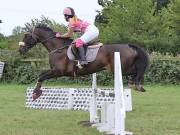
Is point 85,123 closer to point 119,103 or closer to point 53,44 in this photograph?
point 53,44

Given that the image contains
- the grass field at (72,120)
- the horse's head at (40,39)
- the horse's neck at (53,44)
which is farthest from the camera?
the horse's head at (40,39)

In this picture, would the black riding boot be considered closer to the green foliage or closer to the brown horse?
the brown horse

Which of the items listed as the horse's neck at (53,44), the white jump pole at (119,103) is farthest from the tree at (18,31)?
the white jump pole at (119,103)

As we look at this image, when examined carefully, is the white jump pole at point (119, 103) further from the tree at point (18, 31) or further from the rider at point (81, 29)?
the tree at point (18, 31)

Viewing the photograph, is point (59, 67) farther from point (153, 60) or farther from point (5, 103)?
point (153, 60)

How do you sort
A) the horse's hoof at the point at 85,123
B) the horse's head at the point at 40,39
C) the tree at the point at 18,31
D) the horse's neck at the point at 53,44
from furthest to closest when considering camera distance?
the tree at the point at 18,31 → the horse's head at the point at 40,39 → the horse's neck at the point at 53,44 → the horse's hoof at the point at 85,123

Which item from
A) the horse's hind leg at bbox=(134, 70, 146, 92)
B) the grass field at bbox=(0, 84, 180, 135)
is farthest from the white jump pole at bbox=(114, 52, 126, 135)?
the horse's hind leg at bbox=(134, 70, 146, 92)

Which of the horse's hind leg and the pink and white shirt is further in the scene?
the pink and white shirt

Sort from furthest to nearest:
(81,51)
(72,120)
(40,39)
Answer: (72,120), (40,39), (81,51)

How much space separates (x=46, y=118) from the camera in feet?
38.4

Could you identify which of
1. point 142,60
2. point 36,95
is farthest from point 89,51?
point 36,95

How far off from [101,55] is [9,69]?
672 inches

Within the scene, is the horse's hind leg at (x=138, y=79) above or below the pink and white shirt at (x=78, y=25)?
below

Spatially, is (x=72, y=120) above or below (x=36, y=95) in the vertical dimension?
below
